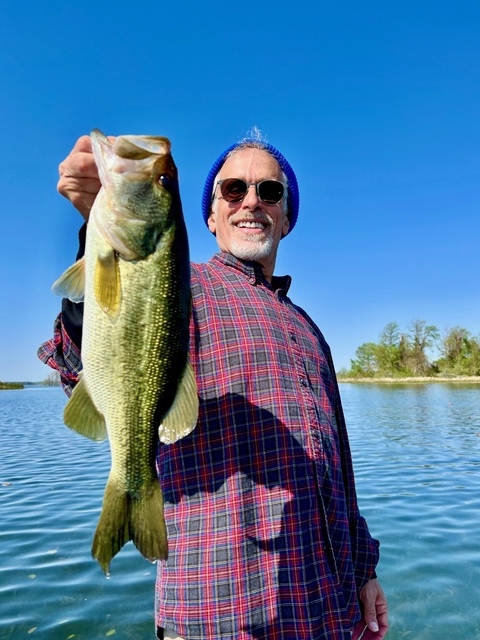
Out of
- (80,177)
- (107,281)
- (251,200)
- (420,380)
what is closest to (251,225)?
(251,200)

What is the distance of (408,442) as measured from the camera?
20156mm

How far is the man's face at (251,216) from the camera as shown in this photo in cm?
363

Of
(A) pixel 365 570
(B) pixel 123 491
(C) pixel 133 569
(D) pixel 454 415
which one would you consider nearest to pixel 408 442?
(D) pixel 454 415

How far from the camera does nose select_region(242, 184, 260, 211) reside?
12.1 feet

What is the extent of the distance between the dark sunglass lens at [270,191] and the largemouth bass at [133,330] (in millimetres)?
1533

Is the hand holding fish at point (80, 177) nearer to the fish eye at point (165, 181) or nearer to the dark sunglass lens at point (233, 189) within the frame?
the fish eye at point (165, 181)

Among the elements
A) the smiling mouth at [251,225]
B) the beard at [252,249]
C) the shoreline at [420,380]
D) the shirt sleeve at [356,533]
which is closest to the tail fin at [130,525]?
the shirt sleeve at [356,533]

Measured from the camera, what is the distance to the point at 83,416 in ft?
7.72

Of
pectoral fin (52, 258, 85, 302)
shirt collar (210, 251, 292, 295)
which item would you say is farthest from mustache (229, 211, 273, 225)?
pectoral fin (52, 258, 85, 302)

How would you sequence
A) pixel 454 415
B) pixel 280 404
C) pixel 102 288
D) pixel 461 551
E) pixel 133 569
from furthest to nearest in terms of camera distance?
1. pixel 454 415
2. pixel 461 551
3. pixel 133 569
4. pixel 280 404
5. pixel 102 288

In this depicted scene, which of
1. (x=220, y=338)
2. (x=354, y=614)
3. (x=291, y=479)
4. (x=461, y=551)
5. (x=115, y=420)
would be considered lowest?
(x=461, y=551)

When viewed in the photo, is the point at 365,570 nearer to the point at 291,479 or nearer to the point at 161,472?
the point at 291,479

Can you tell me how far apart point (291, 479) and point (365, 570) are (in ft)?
3.55

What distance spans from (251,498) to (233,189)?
6.93ft
